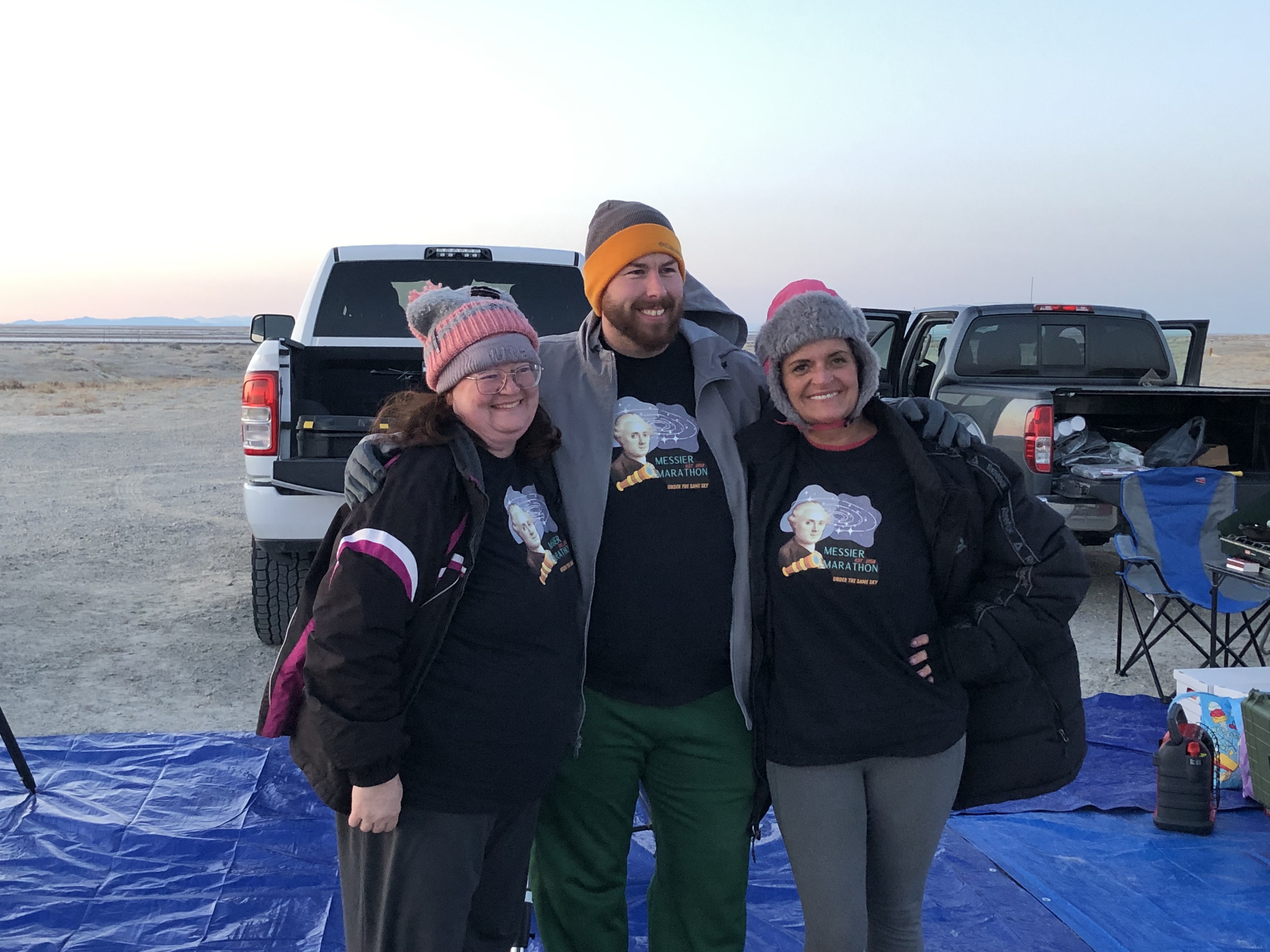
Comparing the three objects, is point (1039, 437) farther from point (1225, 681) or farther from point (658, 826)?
point (658, 826)

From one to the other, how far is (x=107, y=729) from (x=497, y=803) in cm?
325

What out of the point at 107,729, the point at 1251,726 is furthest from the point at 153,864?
the point at 1251,726

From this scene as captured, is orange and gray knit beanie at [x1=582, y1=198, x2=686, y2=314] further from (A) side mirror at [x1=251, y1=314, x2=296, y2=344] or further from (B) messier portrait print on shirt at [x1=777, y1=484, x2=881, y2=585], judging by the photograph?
(A) side mirror at [x1=251, y1=314, x2=296, y2=344]

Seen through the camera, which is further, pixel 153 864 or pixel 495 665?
pixel 153 864

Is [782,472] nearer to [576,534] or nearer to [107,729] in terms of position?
[576,534]

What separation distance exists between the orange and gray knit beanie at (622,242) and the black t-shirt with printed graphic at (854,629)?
0.67m

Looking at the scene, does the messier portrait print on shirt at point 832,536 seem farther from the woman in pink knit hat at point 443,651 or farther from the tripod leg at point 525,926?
the tripod leg at point 525,926

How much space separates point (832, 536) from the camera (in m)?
2.10

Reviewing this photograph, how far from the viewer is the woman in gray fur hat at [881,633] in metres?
2.07

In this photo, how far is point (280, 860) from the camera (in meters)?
3.24

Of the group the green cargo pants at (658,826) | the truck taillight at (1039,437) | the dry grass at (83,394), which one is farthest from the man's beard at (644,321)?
the dry grass at (83,394)

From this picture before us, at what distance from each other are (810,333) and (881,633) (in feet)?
2.13

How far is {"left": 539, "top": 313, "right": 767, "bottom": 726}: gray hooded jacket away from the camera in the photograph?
2168 mm

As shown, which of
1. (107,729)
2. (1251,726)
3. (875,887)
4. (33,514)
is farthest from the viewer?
(33,514)
